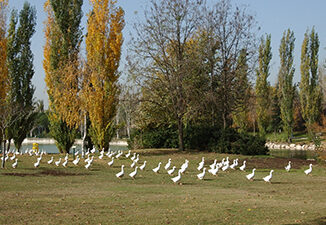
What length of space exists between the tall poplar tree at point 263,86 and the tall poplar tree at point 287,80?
74.1 inches

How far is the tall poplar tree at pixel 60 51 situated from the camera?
107 feet

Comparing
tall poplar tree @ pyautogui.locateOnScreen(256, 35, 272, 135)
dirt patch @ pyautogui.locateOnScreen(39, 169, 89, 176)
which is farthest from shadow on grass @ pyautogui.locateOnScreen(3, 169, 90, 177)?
tall poplar tree @ pyautogui.locateOnScreen(256, 35, 272, 135)

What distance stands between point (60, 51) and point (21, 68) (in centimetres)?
441

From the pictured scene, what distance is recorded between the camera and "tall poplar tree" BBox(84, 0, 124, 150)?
32.3m

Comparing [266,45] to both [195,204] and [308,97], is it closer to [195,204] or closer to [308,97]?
[308,97]

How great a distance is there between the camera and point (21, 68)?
35125 mm

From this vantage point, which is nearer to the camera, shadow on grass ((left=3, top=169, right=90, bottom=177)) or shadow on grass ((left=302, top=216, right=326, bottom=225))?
shadow on grass ((left=302, top=216, right=326, bottom=225))

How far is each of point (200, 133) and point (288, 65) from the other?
31.3 metres

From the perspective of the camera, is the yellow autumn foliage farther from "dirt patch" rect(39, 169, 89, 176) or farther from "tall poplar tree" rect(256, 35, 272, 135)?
"tall poplar tree" rect(256, 35, 272, 135)

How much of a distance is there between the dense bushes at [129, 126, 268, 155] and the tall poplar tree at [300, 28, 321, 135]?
28.6m

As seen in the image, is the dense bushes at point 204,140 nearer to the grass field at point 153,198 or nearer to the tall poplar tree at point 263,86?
the grass field at point 153,198

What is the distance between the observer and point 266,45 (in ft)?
196

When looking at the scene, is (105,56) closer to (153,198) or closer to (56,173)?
(56,173)

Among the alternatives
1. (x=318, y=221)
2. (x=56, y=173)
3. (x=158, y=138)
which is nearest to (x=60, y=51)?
(x=158, y=138)
